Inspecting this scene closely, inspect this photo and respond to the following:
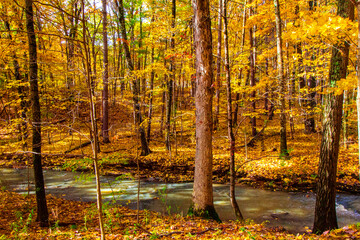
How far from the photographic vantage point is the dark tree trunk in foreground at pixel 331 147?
467cm

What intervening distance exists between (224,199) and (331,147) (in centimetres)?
454

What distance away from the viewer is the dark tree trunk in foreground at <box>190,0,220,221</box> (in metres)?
4.86

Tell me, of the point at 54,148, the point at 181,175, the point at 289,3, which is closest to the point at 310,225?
the point at 181,175

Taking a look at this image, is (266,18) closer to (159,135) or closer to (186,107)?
(159,135)

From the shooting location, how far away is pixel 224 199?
26.5 feet

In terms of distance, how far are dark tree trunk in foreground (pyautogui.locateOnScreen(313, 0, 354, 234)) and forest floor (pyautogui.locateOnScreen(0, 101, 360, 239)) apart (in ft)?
3.11

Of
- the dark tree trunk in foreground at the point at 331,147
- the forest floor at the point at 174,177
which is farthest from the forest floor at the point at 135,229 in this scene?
the dark tree trunk in foreground at the point at 331,147

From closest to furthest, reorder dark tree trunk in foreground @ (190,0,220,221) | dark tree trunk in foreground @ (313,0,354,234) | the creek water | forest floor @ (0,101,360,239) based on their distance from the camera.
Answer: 1. forest floor @ (0,101,360,239)
2. dark tree trunk in foreground @ (313,0,354,234)
3. dark tree trunk in foreground @ (190,0,220,221)
4. the creek water

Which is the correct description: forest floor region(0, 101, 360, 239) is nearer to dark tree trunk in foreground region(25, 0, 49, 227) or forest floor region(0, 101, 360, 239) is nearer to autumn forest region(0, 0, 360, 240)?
autumn forest region(0, 0, 360, 240)

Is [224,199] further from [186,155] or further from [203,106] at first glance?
[203,106]

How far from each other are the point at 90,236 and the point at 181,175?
650cm

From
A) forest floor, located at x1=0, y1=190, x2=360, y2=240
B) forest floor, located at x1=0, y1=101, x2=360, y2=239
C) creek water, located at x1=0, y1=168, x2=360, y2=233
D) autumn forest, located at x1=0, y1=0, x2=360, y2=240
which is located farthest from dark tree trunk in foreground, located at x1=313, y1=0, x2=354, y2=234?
creek water, located at x1=0, y1=168, x2=360, y2=233

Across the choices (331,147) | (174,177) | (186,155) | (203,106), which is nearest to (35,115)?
(203,106)

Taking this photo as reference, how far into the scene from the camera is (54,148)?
46.8ft
